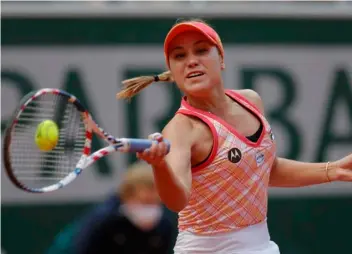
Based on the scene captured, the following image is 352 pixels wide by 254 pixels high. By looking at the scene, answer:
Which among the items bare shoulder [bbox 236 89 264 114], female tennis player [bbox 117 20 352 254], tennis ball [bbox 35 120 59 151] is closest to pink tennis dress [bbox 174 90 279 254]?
female tennis player [bbox 117 20 352 254]

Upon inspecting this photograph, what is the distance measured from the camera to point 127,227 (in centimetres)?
557

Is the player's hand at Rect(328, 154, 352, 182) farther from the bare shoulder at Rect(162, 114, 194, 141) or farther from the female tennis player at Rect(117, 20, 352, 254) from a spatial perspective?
the bare shoulder at Rect(162, 114, 194, 141)

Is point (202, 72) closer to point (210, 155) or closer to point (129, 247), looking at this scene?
point (210, 155)

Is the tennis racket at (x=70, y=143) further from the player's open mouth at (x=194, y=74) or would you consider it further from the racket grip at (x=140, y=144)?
the player's open mouth at (x=194, y=74)

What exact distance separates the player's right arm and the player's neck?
0.41 feet

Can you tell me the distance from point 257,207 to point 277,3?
424 centimetres

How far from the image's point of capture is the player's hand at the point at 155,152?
12.2 feet

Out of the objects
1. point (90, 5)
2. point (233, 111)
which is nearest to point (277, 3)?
point (90, 5)

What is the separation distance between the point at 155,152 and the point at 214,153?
58 centimetres

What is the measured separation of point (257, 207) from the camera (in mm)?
4414

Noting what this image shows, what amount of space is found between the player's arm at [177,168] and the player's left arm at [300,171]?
1.88 ft

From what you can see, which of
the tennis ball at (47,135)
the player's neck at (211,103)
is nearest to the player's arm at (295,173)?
the player's neck at (211,103)

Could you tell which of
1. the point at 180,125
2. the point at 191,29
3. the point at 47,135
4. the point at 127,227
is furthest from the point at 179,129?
the point at 127,227

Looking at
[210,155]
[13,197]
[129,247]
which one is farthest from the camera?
[13,197]
